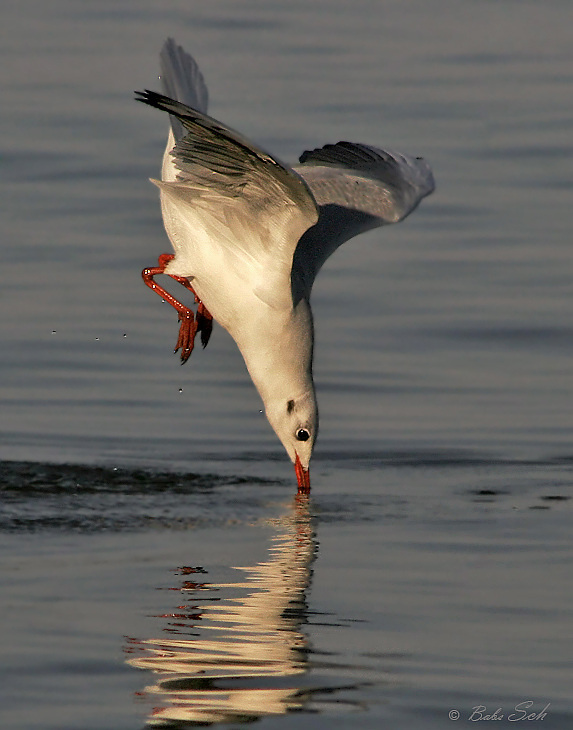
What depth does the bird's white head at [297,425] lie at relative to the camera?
7980 mm

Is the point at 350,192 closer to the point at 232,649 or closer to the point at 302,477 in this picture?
the point at 302,477

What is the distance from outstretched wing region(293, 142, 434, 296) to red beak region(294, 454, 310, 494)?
0.90 metres

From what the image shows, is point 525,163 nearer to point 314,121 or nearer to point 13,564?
point 314,121

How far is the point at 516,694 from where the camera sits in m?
5.00

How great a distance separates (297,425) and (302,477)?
404 mm

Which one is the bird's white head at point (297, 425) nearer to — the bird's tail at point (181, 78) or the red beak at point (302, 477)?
the red beak at point (302, 477)

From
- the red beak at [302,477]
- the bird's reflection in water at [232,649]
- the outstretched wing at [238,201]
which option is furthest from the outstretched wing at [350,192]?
the bird's reflection in water at [232,649]

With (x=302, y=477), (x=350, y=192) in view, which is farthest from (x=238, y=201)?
(x=350, y=192)

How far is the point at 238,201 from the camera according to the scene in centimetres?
794

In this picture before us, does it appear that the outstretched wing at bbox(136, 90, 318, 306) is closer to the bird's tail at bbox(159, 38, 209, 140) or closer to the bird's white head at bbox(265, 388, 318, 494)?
the bird's white head at bbox(265, 388, 318, 494)

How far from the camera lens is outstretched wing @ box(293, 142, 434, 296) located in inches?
350

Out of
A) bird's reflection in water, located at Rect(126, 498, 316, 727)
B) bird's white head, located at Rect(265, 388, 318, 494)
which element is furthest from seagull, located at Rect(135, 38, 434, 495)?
bird's reflection in water, located at Rect(126, 498, 316, 727)

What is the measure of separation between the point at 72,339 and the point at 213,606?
15.3ft

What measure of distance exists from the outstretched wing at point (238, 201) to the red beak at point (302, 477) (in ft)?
2.68
